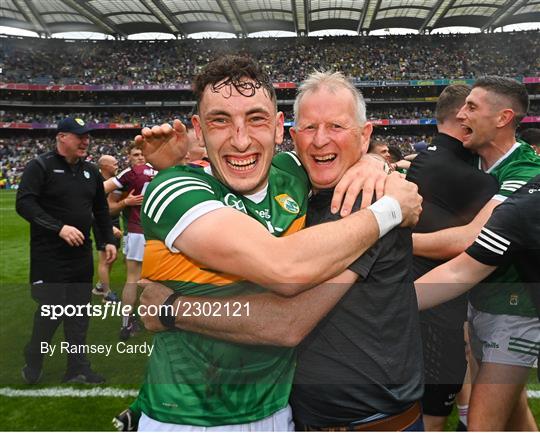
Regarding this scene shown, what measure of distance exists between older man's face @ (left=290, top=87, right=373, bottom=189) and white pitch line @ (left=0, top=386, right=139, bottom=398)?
10.8 feet

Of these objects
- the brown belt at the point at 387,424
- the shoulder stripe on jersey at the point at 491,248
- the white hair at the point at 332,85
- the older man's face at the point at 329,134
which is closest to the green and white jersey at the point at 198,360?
the brown belt at the point at 387,424

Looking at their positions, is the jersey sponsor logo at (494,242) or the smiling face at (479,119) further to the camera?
the smiling face at (479,119)

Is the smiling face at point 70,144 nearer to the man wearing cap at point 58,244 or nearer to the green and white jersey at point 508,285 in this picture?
the man wearing cap at point 58,244

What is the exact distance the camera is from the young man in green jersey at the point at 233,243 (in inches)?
64.5

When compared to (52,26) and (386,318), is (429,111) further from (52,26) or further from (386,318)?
(386,318)

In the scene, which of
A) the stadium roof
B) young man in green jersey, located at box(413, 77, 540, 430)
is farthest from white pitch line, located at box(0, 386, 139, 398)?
the stadium roof

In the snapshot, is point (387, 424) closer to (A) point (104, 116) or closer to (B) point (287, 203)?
(B) point (287, 203)

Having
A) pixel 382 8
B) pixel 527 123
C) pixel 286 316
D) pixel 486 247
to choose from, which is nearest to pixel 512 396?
pixel 486 247

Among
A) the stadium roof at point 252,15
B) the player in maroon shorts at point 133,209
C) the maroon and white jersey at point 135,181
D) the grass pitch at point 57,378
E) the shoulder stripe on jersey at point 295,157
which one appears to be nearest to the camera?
the shoulder stripe on jersey at point 295,157

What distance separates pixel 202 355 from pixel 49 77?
5219 cm

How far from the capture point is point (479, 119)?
3.28m

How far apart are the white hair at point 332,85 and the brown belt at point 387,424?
4.02 ft

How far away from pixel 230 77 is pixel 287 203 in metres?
0.56

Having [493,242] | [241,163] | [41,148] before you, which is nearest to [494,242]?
[493,242]
